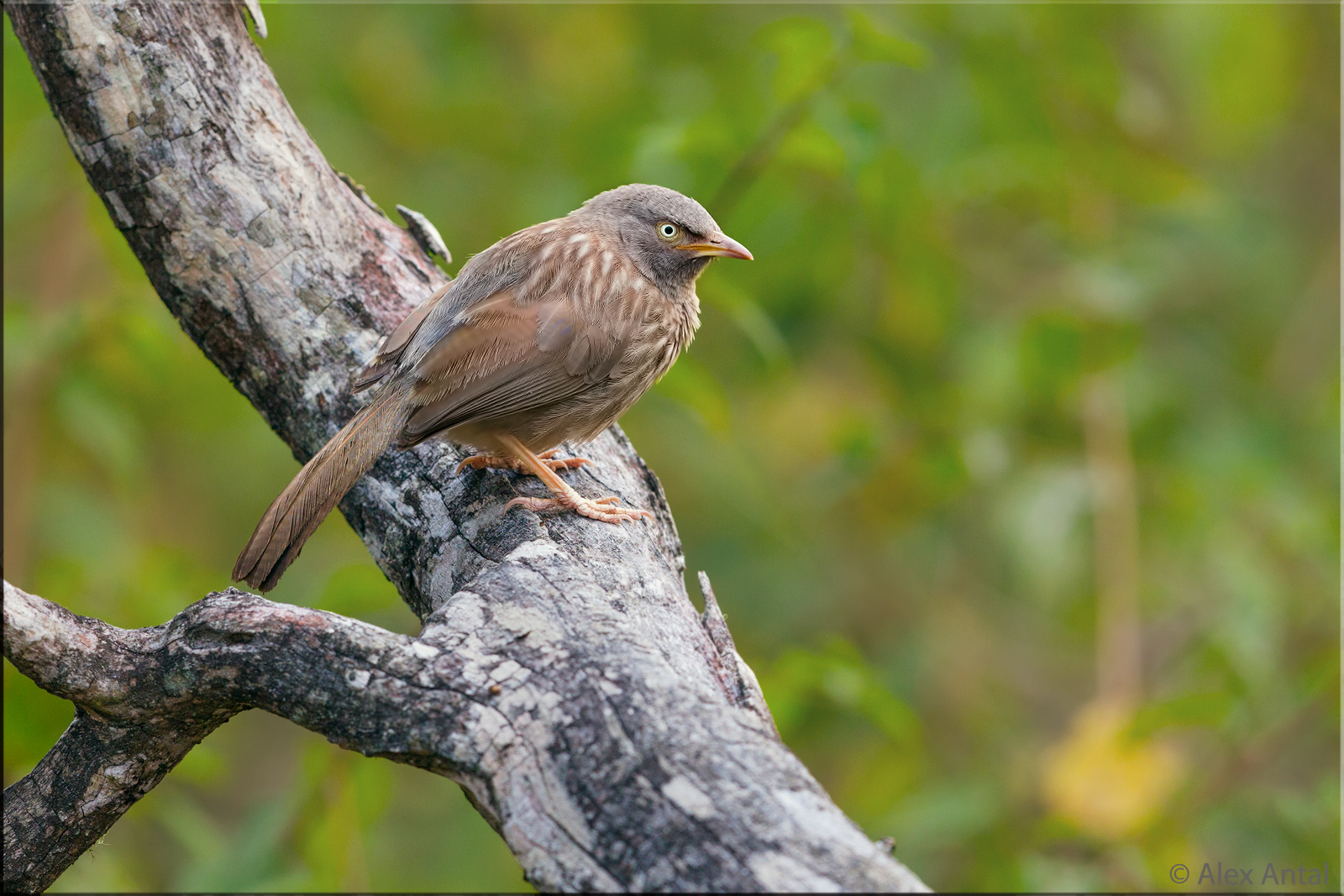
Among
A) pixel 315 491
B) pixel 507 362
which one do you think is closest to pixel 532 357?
pixel 507 362

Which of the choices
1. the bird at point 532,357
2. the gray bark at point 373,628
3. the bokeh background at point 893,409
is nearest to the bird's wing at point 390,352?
the bird at point 532,357

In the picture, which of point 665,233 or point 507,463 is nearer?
point 507,463

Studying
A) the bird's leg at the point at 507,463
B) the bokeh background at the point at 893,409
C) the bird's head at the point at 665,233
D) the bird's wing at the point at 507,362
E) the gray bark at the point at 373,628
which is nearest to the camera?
the gray bark at the point at 373,628

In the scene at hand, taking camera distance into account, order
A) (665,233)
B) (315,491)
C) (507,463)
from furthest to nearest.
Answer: (665,233), (507,463), (315,491)

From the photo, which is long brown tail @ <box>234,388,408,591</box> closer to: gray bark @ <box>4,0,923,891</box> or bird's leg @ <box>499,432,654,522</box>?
gray bark @ <box>4,0,923,891</box>

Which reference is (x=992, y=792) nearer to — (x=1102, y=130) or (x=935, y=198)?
(x=935, y=198)

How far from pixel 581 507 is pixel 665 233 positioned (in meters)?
1.16

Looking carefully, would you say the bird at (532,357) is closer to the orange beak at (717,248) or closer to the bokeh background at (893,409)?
the orange beak at (717,248)

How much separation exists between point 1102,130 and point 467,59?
3.13m

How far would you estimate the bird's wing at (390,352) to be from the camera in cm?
320

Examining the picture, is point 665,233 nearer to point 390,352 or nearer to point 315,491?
point 390,352

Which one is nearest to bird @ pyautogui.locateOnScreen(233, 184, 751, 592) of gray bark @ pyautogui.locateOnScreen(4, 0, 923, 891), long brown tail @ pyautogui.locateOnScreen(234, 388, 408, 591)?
long brown tail @ pyautogui.locateOnScreen(234, 388, 408, 591)

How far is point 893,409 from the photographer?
209 inches

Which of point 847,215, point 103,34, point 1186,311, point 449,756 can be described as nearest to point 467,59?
point 847,215
